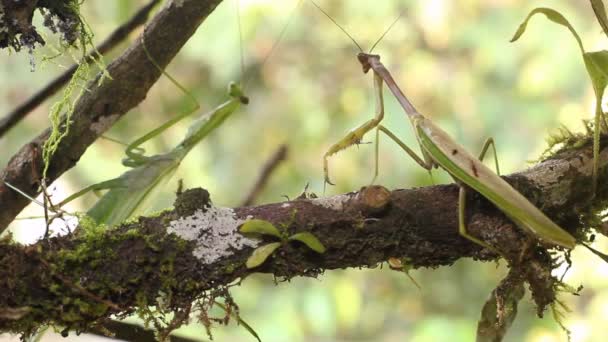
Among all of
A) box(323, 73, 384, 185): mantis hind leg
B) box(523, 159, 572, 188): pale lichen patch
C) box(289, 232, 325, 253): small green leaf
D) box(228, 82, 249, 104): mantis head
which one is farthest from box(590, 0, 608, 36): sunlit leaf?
box(228, 82, 249, 104): mantis head

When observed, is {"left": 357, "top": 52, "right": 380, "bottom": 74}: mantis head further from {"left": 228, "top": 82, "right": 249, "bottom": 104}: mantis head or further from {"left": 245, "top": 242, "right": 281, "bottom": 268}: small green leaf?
{"left": 245, "top": 242, "right": 281, "bottom": 268}: small green leaf

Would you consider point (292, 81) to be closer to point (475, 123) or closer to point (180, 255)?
point (475, 123)

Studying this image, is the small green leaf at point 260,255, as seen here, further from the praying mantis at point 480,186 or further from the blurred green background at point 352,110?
the blurred green background at point 352,110

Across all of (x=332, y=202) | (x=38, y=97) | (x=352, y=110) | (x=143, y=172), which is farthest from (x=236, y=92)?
(x=352, y=110)

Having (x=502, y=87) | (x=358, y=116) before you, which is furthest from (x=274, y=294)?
(x=502, y=87)

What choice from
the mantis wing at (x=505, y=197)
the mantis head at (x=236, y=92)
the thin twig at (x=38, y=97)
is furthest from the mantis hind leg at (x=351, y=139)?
the thin twig at (x=38, y=97)

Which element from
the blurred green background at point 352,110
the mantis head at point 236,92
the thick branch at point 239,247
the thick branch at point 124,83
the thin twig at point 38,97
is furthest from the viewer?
the blurred green background at point 352,110

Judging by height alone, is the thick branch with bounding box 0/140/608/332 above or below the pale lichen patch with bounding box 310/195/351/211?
below
